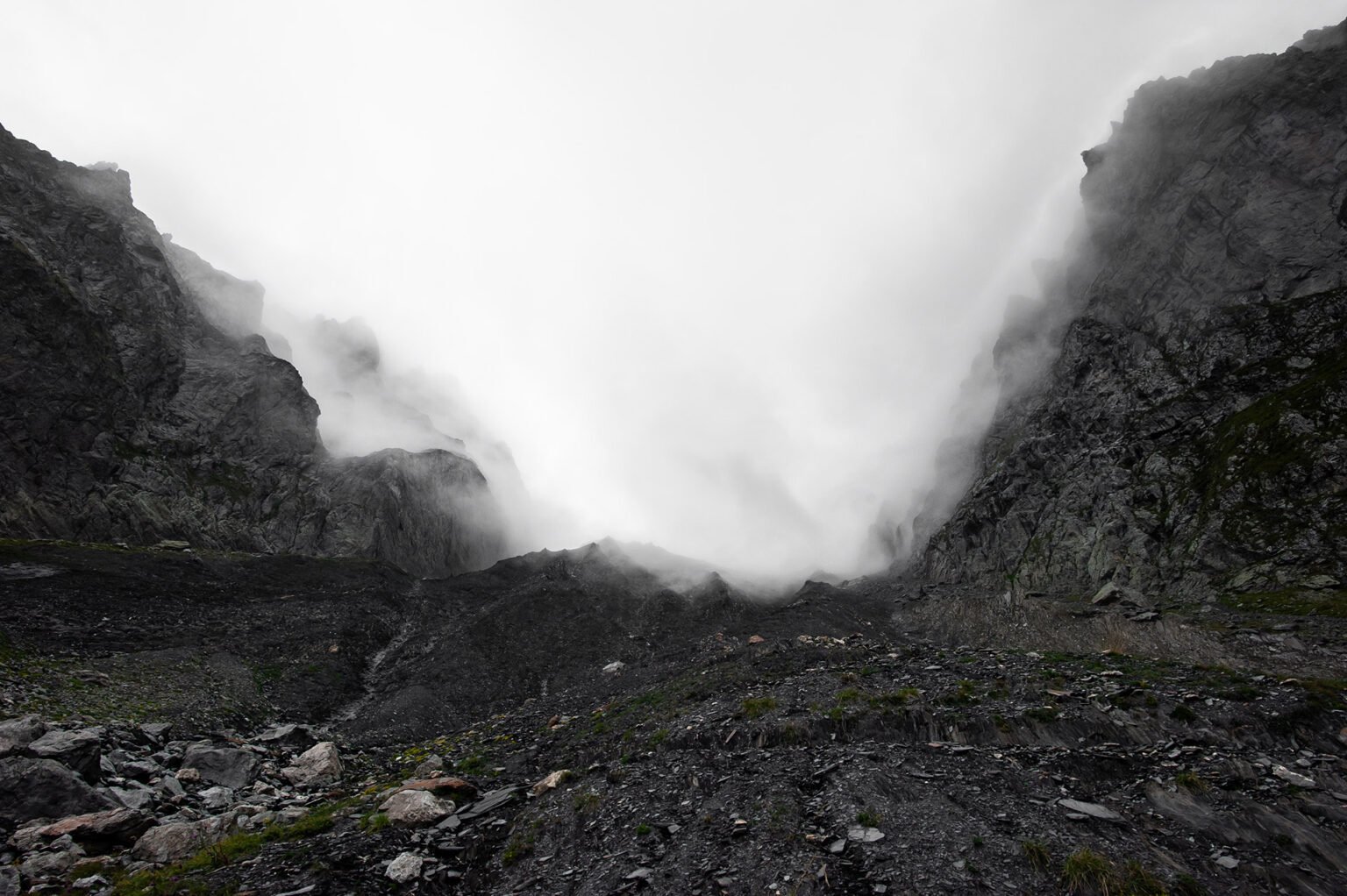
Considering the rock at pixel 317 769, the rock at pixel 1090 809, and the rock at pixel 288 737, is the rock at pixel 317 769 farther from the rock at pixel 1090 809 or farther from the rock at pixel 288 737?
the rock at pixel 1090 809

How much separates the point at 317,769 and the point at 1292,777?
142 ft

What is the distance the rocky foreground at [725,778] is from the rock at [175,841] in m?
0.09

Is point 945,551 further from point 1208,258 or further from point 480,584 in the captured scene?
point 480,584

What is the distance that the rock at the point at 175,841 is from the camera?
1916cm

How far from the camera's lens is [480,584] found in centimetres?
10906

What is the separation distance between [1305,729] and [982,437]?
124620 mm

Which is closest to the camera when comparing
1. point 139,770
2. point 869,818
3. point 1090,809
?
point 1090,809

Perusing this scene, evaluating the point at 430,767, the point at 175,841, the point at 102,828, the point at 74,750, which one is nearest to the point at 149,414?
the point at 74,750

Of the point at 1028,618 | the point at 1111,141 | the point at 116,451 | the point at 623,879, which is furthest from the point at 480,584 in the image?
the point at 1111,141

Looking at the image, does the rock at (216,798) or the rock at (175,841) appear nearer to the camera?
the rock at (175,841)

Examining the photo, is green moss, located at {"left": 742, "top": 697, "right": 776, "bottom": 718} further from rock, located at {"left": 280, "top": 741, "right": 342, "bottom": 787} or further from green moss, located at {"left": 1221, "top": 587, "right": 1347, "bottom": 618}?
green moss, located at {"left": 1221, "top": 587, "right": 1347, "bottom": 618}

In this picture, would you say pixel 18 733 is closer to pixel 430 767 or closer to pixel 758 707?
pixel 430 767

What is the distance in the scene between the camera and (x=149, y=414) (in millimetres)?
97562

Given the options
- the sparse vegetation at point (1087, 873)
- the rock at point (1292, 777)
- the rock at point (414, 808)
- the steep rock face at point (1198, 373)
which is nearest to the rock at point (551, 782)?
the rock at point (414, 808)
